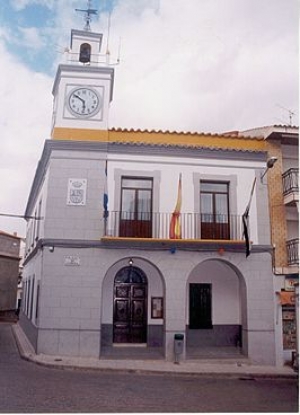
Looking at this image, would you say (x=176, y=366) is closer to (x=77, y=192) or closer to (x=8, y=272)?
(x=77, y=192)

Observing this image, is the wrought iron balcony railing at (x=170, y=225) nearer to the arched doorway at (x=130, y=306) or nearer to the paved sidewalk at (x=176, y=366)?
the arched doorway at (x=130, y=306)

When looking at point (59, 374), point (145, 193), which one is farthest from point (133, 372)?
point (145, 193)

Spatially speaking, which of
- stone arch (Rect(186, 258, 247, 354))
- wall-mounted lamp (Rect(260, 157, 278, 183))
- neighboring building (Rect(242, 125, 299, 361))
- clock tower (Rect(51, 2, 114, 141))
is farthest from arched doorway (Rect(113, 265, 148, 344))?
wall-mounted lamp (Rect(260, 157, 278, 183))

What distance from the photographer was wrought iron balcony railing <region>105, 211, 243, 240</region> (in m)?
7.38

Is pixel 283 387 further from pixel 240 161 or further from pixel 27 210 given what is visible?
pixel 27 210

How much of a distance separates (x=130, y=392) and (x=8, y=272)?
1363 centimetres

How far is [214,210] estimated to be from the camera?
7.77 m

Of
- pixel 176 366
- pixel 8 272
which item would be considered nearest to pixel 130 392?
pixel 176 366

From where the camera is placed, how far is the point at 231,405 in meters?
4.63

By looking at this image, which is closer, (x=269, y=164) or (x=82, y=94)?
(x=269, y=164)

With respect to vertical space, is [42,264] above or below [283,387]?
above

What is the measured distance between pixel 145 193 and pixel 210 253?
156cm

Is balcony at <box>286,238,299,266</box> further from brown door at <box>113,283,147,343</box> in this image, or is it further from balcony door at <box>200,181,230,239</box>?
brown door at <box>113,283,147,343</box>

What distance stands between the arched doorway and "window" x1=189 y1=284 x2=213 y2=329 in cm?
91
